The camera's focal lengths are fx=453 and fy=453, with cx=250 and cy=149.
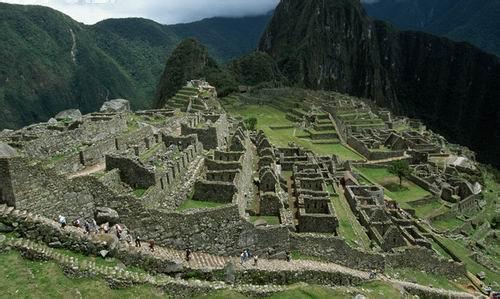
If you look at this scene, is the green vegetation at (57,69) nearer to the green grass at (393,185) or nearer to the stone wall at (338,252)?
the green grass at (393,185)

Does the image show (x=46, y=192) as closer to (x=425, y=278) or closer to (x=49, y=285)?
(x=49, y=285)

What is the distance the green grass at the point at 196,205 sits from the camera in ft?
77.8

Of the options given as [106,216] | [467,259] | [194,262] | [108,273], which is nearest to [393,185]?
[467,259]

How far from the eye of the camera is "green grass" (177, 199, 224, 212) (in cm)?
2372

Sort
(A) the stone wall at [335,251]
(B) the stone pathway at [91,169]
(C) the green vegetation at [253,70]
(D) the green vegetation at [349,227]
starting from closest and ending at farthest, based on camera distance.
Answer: (B) the stone pathway at [91,169]
(A) the stone wall at [335,251]
(D) the green vegetation at [349,227]
(C) the green vegetation at [253,70]

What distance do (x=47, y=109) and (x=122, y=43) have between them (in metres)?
72.9

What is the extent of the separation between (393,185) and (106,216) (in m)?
43.0

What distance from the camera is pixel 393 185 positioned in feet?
184

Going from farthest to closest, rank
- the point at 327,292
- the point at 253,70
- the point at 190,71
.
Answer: the point at 253,70, the point at 190,71, the point at 327,292

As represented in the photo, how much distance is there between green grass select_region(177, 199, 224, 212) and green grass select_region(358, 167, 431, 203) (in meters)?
30.7

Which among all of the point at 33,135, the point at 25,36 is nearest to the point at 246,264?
the point at 33,135

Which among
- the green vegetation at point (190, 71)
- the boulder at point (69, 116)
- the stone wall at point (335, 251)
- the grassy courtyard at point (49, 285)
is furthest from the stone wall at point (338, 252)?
the green vegetation at point (190, 71)

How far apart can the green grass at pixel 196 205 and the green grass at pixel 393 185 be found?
1209 inches

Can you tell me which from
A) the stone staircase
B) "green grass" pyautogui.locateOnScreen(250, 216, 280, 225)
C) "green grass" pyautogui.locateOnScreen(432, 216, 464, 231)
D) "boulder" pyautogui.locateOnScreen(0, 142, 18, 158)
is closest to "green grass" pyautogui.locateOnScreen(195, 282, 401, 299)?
the stone staircase
